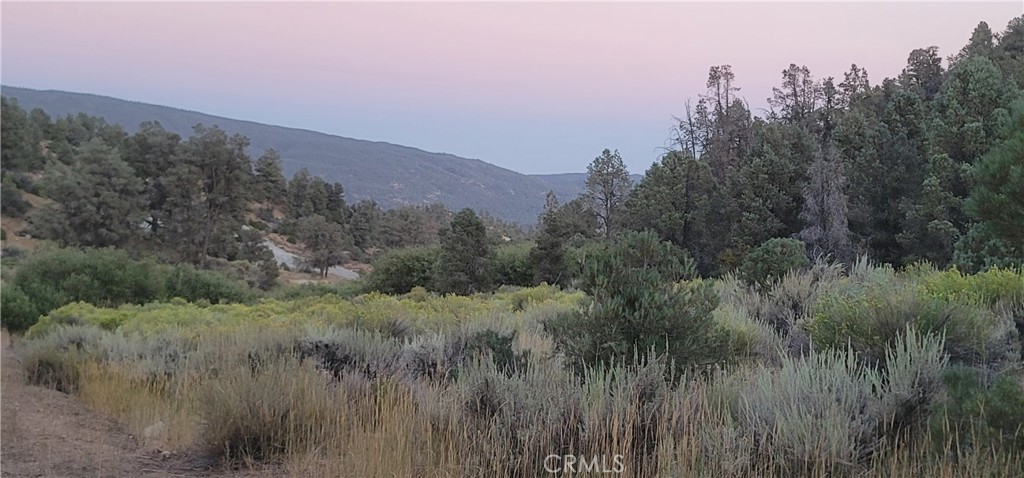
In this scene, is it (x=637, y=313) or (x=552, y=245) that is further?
(x=552, y=245)

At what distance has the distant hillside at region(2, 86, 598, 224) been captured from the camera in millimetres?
130000

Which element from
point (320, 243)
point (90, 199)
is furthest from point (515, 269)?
point (320, 243)

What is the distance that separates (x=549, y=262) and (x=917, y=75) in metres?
32.8

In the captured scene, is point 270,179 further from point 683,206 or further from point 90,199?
point 683,206

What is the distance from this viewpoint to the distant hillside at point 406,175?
13000cm

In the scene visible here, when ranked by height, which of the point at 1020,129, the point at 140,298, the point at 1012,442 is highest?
the point at 1020,129

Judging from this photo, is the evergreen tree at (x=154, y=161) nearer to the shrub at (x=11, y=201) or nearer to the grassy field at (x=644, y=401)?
the shrub at (x=11, y=201)

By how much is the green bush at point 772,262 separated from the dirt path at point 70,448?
7905 mm

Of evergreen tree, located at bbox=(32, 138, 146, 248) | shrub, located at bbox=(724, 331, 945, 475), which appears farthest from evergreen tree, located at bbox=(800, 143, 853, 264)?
evergreen tree, located at bbox=(32, 138, 146, 248)

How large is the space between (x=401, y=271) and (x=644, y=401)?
1538 inches

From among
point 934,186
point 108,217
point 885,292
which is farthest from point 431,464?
point 108,217

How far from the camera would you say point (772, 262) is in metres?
10.3

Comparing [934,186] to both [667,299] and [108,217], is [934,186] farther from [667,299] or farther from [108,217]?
[108,217]

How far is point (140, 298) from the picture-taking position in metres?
28.0
